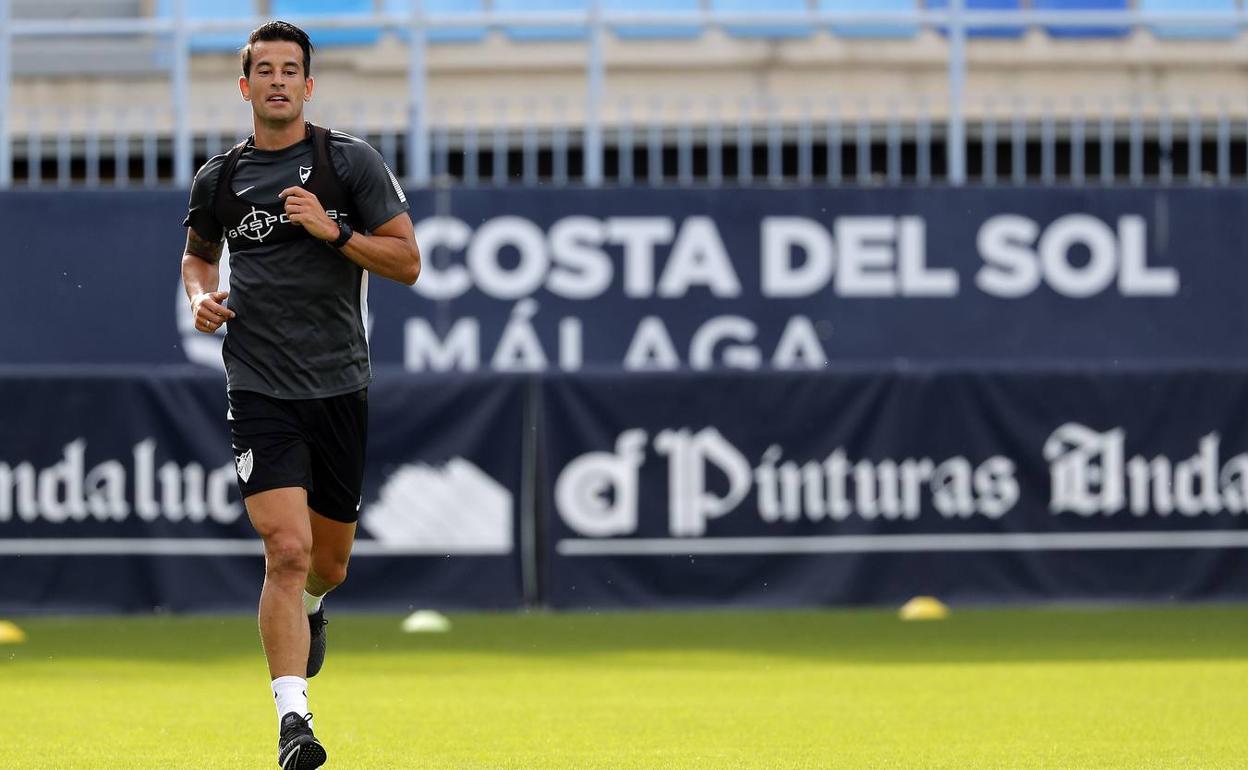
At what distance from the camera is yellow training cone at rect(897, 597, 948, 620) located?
38.1ft

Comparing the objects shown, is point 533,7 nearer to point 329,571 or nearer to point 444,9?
point 444,9

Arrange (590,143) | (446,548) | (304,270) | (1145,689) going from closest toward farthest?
(304,270), (1145,689), (446,548), (590,143)

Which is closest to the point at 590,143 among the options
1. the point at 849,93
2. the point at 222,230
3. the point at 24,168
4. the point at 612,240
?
the point at 612,240

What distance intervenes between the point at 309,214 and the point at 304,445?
693 mm

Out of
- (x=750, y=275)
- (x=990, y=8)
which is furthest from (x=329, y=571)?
(x=990, y=8)

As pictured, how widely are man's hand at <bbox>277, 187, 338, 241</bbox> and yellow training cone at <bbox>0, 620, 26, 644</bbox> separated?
5595 mm

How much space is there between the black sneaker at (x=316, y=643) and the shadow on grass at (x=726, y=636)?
298 centimetres

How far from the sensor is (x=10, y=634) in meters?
11.0

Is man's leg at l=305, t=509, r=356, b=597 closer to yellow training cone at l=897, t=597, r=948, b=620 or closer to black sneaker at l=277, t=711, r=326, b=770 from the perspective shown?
black sneaker at l=277, t=711, r=326, b=770

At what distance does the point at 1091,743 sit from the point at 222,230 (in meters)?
3.21

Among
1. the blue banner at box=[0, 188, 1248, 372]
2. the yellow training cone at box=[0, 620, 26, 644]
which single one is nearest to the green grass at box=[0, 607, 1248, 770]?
the yellow training cone at box=[0, 620, 26, 644]

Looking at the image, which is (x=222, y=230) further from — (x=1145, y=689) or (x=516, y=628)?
(x=516, y=628)

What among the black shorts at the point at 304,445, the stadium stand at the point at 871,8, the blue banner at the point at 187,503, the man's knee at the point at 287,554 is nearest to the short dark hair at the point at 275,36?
the black shorts at the point at 304,445

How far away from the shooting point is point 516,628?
1116 centimetres
